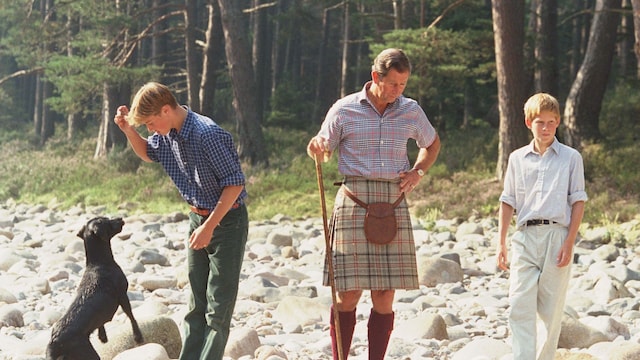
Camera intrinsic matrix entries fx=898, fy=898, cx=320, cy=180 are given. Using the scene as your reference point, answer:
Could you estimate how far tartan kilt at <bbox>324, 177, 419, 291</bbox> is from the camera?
4688 mm

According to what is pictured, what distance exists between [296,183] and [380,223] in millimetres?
12169

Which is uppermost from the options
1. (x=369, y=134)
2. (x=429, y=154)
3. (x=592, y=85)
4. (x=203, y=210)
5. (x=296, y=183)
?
(x=592, y=85)

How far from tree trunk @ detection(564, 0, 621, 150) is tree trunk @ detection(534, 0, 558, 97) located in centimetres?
145

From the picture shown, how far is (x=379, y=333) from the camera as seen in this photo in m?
4.79

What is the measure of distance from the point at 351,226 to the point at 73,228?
10.7 meters

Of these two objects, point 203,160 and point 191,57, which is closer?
point 203,160

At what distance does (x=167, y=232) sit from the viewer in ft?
45.4

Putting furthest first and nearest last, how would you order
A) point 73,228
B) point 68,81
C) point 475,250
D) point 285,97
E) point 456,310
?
point 285,97 → point 68,81 → point 73,228 → point 475,250 → point 456,310

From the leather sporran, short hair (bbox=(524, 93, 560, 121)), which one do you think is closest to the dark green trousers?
the leather sporran

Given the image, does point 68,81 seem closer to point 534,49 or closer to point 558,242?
point 534,49

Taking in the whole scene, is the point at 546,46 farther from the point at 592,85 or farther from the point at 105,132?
the point at 105,132

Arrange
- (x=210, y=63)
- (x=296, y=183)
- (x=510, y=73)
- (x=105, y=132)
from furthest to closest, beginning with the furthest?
1. (x=105, y=132)
2. (x=210, y=63)
3. (x=296, y=183)
4. (x=510, y=73)

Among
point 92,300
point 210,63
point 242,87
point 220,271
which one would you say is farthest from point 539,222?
point 210,63

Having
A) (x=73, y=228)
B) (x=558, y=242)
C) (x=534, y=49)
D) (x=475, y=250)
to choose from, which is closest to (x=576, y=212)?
(x=558, y=242)
